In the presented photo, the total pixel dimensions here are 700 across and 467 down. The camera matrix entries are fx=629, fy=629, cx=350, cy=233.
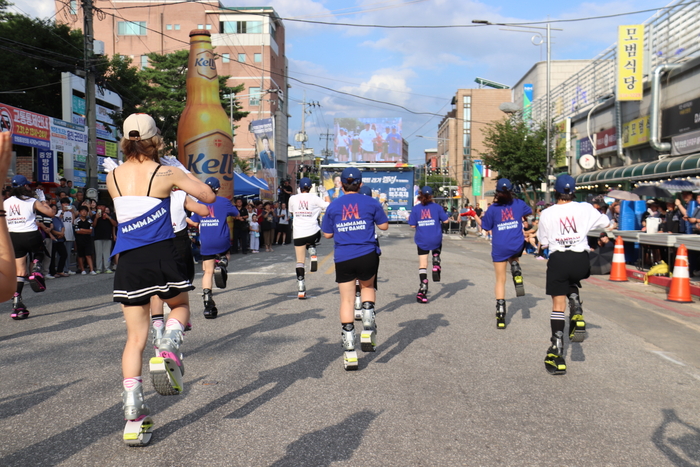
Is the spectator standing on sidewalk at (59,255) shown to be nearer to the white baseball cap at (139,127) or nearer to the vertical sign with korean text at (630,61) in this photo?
the white baseball cap at (139,127)

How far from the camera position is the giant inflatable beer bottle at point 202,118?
21344 mm

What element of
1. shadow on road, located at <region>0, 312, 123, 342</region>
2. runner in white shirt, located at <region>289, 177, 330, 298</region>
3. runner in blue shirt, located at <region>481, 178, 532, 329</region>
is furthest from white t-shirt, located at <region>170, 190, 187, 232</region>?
runner in blue shirt, located at <region>481, 178, 532, 329</region>

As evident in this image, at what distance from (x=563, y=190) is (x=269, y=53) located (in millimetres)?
76630

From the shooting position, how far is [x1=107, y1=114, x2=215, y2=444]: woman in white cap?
393cm

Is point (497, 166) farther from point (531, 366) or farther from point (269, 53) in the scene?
point (269, 53)

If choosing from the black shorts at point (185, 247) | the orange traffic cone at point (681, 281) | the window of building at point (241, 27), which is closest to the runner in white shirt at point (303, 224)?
the black shorts at point (185, 247)

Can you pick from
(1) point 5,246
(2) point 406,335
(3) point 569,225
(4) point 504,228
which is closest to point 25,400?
(1) point 5,246

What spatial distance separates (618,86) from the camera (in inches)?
1035

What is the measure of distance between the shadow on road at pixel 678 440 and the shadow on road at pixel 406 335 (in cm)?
256

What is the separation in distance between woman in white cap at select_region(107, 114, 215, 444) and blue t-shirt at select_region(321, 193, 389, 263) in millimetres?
2159

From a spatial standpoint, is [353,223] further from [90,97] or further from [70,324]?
[90,97]

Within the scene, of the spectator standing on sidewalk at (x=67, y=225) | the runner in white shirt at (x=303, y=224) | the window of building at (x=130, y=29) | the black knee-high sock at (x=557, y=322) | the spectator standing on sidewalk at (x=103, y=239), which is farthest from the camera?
the window of building at (x=130, y=29)

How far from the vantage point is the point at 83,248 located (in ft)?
48.3

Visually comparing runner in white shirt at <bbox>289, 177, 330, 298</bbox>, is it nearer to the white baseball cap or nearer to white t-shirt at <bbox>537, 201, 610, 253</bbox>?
white t-shirt at <bbox>537, 201, 610, 253</bbox>
